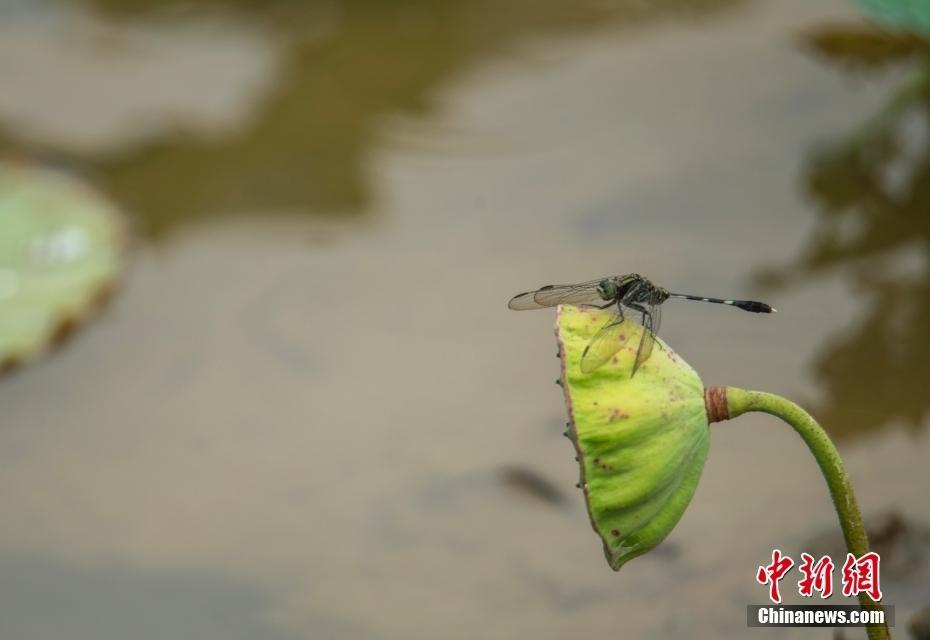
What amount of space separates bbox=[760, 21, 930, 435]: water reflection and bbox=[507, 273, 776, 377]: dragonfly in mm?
496

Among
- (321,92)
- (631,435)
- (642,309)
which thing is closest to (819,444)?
(631,435)

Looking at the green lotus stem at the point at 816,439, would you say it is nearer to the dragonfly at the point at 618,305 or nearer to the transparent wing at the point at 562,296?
the dragonfly at the point at 618,305

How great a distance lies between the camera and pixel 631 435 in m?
1.13

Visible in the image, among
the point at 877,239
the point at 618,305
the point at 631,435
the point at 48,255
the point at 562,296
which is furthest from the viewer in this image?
the point at 48,255

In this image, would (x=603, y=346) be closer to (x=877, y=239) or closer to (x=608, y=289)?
(x=608, y=289)

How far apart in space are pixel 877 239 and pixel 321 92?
1366 millimetres

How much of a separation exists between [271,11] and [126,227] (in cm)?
98

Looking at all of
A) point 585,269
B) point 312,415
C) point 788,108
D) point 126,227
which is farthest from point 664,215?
point 126,227

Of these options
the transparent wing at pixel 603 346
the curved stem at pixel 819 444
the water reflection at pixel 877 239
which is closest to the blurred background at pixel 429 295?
the water reflection at pixel 877 239

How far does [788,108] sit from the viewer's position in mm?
2566

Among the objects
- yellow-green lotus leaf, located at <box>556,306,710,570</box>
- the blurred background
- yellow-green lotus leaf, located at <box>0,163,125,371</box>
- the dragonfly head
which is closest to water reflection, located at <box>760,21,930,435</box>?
the blurred background

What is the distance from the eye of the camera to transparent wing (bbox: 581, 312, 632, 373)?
113 centimetres

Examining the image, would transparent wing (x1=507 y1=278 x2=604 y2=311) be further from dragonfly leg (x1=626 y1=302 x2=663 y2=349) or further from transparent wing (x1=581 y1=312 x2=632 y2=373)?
transparent wing (x1=581 y1=312 x2=632 y2=373)

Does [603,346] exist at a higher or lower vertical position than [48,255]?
lower
